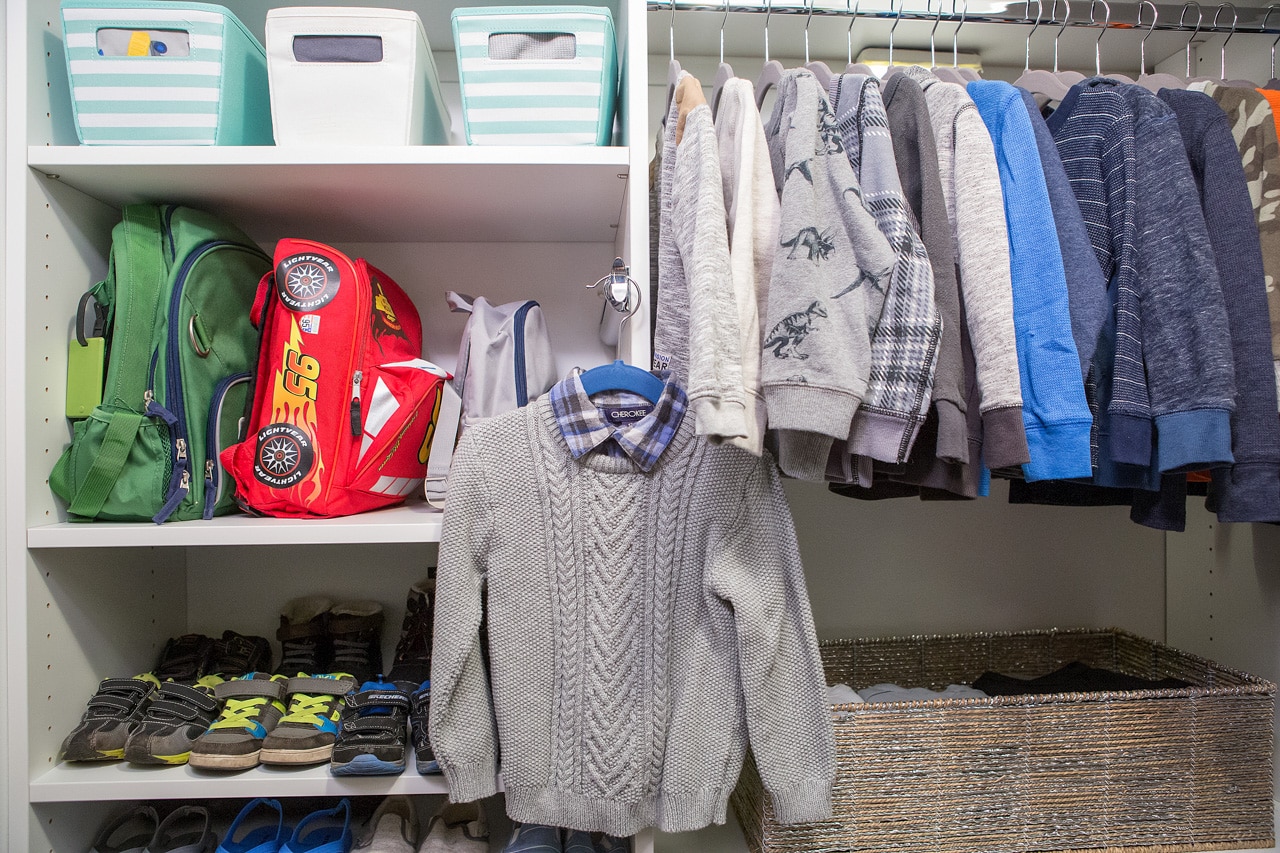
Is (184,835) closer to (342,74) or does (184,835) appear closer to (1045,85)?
(342,74)

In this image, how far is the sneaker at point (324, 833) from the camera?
1.04 meters

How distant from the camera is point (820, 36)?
1318 mm

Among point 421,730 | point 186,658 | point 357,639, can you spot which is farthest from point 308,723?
point 186,658

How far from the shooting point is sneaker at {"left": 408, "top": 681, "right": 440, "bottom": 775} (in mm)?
944

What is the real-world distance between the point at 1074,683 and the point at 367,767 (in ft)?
3.86

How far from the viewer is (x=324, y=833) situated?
1.11 meters

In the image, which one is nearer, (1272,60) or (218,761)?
(218,761)

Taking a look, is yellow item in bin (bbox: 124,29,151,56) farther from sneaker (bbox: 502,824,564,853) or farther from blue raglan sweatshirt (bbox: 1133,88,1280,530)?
blue raglan sweatshirt (bbox: 1133,88,1280,530)

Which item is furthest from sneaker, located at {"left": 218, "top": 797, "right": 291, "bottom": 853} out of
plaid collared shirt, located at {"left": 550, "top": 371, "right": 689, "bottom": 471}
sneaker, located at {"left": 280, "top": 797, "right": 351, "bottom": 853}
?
plaid collared shirt, located at {"left": 550, "top": 371, "right": 689, "bottom": 471}

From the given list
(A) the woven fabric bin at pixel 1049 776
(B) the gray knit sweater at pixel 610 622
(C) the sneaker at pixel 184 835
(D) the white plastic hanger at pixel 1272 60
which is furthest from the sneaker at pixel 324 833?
(D) the white plastic hanger at pixel 1272 60

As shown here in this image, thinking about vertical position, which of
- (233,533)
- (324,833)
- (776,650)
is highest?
(233,533)

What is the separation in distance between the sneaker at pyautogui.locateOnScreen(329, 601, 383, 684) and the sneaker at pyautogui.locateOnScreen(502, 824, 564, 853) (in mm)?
365

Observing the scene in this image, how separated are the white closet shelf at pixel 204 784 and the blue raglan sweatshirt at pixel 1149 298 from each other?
100 cm

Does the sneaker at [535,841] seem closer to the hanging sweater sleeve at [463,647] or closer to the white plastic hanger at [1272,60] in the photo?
the hanging sweater sleeve at [463,647]
